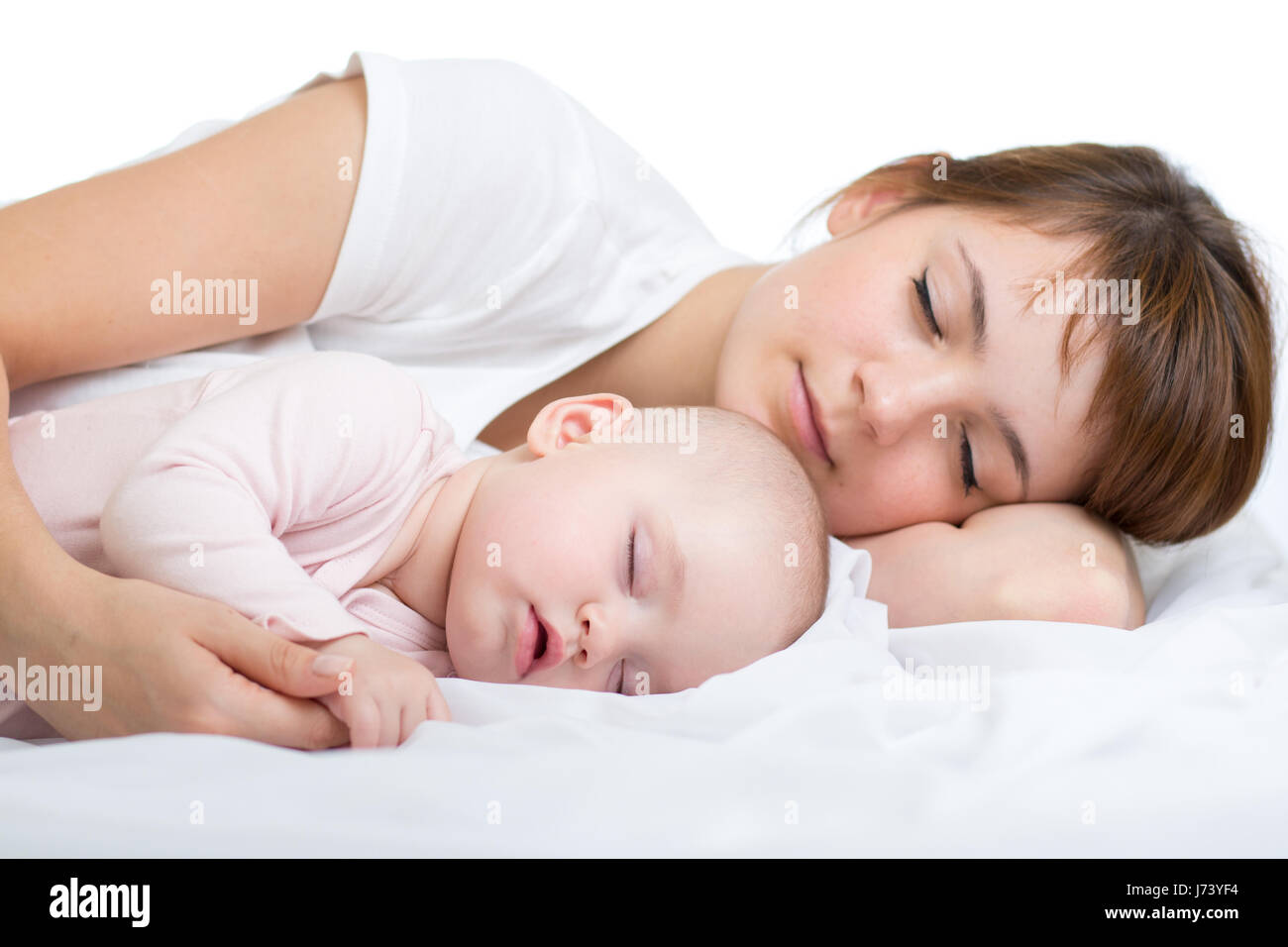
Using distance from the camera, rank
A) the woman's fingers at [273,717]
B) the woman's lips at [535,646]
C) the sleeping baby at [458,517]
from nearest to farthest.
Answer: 1. the woman's fingers at [273,717]
2. the sleeping baby at [458,517]
3. the woman's lips at [535,646]

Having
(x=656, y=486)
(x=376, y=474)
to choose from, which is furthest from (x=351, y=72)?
(x=656, y=486)

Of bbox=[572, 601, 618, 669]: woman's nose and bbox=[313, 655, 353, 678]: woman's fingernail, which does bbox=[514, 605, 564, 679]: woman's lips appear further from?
bbox=[313, 655, 353, 678]: woman's fingernail

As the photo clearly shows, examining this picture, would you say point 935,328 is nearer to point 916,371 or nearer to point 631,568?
point 916,371

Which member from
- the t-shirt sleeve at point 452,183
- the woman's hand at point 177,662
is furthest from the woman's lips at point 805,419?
the woman's hand at point 177,662

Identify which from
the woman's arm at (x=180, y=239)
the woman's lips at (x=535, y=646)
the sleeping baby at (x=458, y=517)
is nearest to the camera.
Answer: the sleeping baby at (x=458, y=517)

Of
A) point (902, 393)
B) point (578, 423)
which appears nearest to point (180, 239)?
point (578, 423)

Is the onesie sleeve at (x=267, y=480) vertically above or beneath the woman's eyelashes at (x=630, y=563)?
above

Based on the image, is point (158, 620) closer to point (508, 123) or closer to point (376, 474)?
point (376, 474)

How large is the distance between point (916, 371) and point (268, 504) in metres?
1.04

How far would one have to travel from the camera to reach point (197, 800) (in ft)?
3.26

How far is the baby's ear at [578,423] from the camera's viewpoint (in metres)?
1.53

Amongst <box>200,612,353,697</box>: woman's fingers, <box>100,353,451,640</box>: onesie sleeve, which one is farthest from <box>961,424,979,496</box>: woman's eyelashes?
<box>200,612,353,697</box>: woman's fingers

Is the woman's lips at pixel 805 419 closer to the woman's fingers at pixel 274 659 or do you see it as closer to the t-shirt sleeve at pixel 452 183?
the t-shirt sleeve at pixel 452 183
